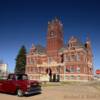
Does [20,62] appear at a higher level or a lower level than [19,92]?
higher

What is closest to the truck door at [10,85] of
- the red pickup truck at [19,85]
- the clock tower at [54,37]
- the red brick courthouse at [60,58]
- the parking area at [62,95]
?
the red pickup truck at [19,85]

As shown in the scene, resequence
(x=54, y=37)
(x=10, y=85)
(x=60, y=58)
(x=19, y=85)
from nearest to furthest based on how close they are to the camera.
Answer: (x=19, y=85)
(x=10, y=85)
(x=60, y=58)
(x=54, y=37)

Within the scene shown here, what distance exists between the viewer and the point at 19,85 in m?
16.8

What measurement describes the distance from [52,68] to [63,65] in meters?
5.40

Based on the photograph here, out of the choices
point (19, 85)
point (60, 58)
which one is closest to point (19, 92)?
point (19, 85)

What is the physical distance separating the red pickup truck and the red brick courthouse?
3460 cm

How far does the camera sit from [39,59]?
6638 cm

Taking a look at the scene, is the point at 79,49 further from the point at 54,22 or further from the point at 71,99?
the point at 71,99

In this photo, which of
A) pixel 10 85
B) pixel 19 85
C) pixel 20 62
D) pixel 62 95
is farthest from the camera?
pixel 20 62

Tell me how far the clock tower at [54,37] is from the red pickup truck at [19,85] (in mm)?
44696

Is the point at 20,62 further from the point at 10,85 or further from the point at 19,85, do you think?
the point at 19,85

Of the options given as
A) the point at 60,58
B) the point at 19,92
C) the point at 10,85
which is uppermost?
the point at 60,58

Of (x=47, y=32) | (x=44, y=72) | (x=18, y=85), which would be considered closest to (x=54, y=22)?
(x=47, y=32)

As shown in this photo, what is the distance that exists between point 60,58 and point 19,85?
147 ft
